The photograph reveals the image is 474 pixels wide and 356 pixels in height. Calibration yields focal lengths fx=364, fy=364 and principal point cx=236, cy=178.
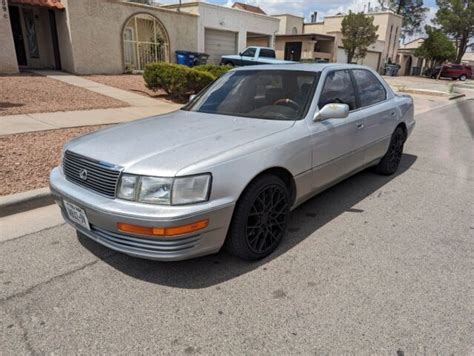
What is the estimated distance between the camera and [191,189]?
8.07 feet

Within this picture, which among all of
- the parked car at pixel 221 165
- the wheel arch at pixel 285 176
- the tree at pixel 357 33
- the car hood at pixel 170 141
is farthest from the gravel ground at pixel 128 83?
the tree at pixel 357 33

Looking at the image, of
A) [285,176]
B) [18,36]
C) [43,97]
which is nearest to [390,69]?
[18,36]

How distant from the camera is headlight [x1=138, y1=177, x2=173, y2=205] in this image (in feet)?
7.96

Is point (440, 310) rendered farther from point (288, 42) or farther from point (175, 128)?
point (288, 42)

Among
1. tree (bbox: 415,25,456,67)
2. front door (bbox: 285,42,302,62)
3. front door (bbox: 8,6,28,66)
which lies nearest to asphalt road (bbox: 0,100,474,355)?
front door (bbox: 8,6,28,66)

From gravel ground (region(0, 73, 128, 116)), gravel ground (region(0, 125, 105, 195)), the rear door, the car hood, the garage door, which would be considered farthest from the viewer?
the garage door

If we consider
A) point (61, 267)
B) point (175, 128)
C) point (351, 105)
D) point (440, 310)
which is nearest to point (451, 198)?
point (351, 105)

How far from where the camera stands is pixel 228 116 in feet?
11.8

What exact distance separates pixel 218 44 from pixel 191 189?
846 inches

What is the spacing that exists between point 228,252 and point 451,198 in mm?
3173

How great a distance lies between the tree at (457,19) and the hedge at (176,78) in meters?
47.6

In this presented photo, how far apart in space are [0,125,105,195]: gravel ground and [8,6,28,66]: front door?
458 inches

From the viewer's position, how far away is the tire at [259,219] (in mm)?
2771

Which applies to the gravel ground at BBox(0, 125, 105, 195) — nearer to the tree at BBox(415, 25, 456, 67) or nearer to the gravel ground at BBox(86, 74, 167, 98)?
the gravel ground at BBox(86, 74, 167, 98)
